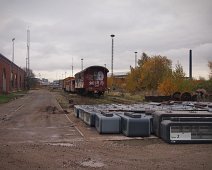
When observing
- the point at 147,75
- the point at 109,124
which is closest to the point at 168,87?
the point at 147,75

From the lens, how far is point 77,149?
11.0 meters

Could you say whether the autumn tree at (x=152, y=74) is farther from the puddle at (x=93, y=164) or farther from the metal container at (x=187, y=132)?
the puddle at (x=93, y=164)

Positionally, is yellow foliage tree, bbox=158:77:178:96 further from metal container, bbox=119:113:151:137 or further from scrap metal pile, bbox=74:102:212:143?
metal container, bbox=119:113:151:137

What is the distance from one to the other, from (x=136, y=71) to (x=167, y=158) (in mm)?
53955

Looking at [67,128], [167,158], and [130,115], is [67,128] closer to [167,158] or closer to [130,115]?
[130,115]

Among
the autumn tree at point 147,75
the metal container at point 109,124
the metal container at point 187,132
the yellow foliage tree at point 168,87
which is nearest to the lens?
the metal container at point 187,132

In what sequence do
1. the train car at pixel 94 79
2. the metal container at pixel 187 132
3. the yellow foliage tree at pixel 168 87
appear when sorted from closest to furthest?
the metal container at pixel 187 132 → the yellow foliage tree at pixel 168 87 → the train car at pixel 94 79

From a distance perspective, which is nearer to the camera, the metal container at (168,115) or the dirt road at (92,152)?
the dirt road at (92,152)

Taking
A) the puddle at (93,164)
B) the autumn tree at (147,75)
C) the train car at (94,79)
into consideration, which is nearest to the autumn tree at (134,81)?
the autumn tree at (147,75)

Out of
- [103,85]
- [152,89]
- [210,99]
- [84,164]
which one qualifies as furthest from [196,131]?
[152,89]

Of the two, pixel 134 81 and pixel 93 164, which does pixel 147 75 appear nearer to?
pixel 134 81

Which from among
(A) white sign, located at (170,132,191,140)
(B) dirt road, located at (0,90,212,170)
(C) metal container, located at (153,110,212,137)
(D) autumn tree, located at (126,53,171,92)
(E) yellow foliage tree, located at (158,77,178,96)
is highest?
(D) autumn tree, located at (126,53,171,92)

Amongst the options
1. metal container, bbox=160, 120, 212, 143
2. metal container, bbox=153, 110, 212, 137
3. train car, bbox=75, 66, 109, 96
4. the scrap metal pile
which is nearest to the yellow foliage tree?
train car, bbox=75, 66, 109, 96

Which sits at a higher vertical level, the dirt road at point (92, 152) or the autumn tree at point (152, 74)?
the autumn tree at point (152, 74)
